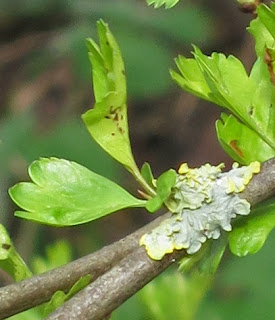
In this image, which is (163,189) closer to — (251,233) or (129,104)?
(251,233)

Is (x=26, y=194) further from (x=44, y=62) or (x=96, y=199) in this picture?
(x=44, y=62)

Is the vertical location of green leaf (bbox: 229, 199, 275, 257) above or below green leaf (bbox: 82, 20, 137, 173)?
below

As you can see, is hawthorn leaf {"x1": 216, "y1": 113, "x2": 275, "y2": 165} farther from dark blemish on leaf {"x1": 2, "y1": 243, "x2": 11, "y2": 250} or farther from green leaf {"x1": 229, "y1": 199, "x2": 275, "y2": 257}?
dark blemish on leaf {"x1": 2, "y1": 243, "x2": 11, "y2": 250}

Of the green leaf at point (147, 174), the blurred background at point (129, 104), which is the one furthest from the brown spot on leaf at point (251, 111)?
the blurred background at point (129, 104)

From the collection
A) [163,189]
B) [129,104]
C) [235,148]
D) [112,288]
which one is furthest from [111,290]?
[129,104]

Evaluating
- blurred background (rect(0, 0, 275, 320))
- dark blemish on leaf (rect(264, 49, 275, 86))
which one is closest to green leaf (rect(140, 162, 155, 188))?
dark blemish on leaf (rect(264, 49, 275, 86))

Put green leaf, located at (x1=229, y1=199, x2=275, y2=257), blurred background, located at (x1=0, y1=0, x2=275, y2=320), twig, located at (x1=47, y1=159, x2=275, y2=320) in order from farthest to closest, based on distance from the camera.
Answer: blurred background, located at (x1=0, y1=0, x2=275, y2=320) < green leaf, located at (x1=229, y1=199, x2=275, y2=257) < twig, located at (x1=47, y1=159, x2=275, y2=320)
